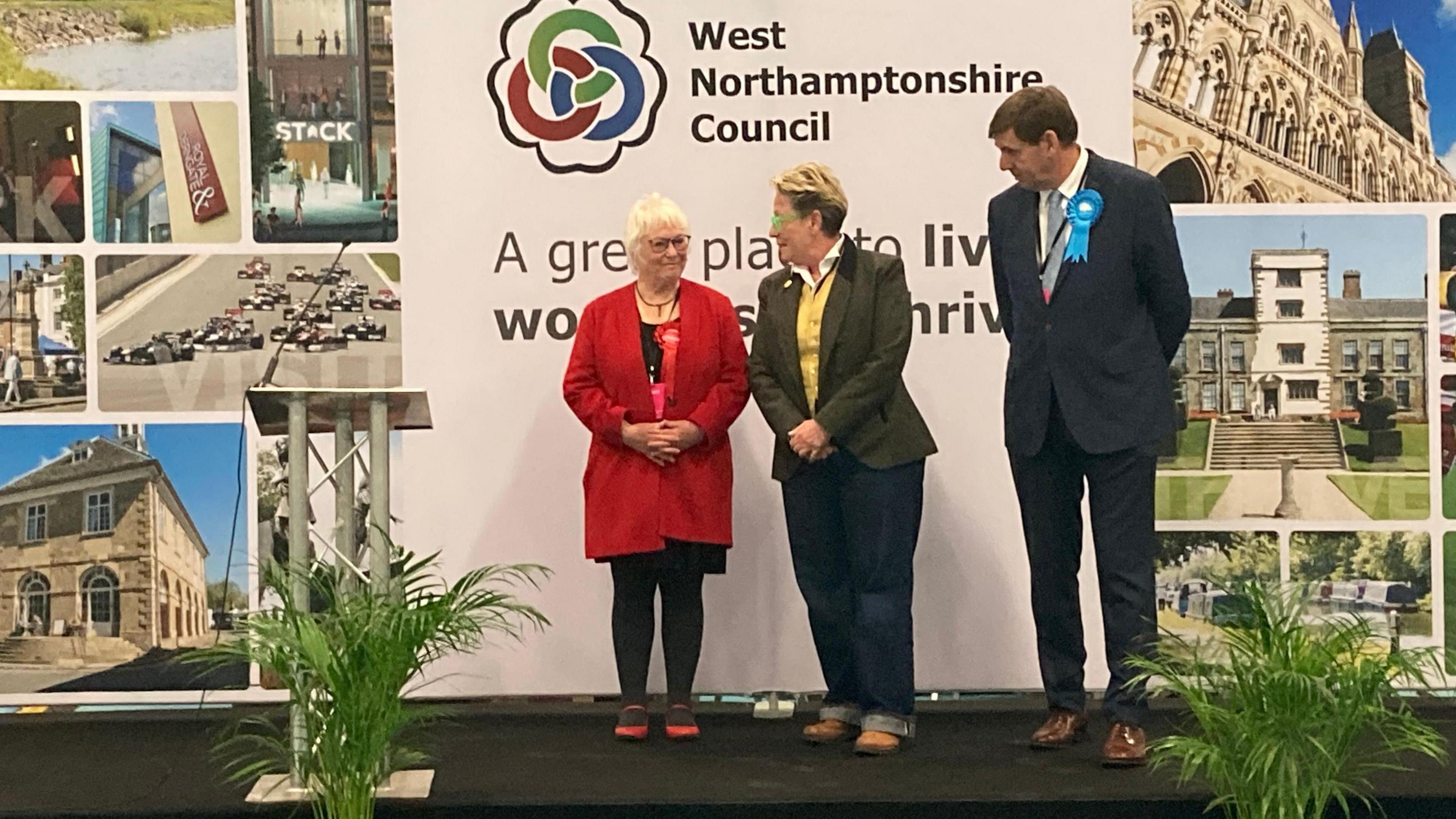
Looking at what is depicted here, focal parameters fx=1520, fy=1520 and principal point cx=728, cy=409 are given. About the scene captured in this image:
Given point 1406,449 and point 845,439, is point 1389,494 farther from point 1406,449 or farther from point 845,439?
point 845,439

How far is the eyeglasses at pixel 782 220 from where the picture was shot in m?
3.76

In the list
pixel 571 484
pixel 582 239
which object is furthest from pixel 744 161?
pixel 571 484

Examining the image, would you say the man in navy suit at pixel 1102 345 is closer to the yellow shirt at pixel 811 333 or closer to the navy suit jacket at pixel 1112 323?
the navy suit jacket at pixel 1112 323

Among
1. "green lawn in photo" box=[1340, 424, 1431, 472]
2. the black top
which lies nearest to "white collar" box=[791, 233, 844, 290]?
the black top

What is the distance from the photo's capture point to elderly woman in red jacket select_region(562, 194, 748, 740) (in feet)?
12.6

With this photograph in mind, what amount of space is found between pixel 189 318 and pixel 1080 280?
2.55 m

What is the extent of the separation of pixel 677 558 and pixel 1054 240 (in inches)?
48.8

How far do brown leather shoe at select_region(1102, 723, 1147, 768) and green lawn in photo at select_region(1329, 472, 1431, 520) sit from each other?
4.61ft

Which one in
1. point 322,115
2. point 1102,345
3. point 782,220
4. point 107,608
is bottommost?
point 107,608

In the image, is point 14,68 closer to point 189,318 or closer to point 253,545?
point 189,318

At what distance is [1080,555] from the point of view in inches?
148

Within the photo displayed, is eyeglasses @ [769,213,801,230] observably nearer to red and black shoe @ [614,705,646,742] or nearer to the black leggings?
the black leggings

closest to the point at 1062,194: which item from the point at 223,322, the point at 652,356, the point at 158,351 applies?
the point at 652,356

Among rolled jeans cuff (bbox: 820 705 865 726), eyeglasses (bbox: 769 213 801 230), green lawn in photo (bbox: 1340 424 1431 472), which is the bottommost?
rolled jeans cuff (bbox: 820 705 865 726)
